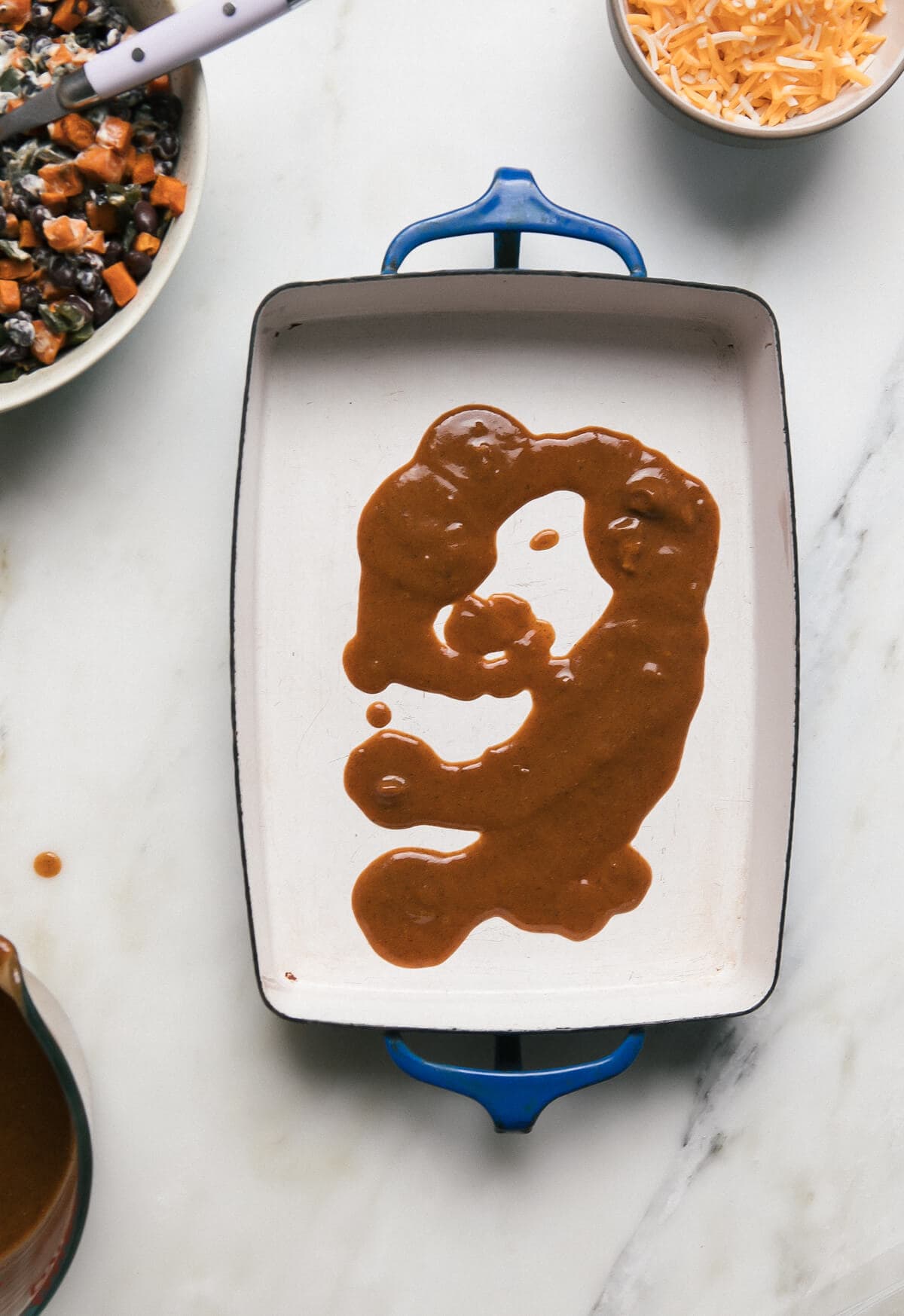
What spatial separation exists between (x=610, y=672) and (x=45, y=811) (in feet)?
1.86

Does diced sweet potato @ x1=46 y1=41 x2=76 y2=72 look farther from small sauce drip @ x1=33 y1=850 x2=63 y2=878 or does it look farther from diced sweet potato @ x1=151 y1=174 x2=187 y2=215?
small sauce drip @ x1=33 y1=850 x2=63 y2=878

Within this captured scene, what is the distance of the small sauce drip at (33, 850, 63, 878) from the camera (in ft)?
3.47

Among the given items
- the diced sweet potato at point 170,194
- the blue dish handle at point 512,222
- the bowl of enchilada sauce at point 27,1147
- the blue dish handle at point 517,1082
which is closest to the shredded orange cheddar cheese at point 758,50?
the blue dish handle at point 512,222

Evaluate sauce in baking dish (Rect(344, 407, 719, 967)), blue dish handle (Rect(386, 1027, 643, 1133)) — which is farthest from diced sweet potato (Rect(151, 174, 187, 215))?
blue dish handle (Rect(386, 1027, 643, 1133))

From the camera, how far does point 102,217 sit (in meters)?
0.94

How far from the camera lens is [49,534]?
1062mm

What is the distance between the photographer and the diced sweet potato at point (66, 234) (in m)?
0.91

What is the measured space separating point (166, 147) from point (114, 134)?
0.16 feet

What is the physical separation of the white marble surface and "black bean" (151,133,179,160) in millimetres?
109

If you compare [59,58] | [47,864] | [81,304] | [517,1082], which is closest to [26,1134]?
[47,864]

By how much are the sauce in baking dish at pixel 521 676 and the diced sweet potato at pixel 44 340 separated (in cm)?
31

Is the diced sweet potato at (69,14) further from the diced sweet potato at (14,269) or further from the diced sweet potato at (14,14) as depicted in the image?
the diced sweet potato at (14,269)

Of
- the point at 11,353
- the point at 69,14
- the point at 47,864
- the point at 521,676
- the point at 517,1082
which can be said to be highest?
the point at 69,14

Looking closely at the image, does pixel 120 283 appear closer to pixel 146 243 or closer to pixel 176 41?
pixel 146 243
